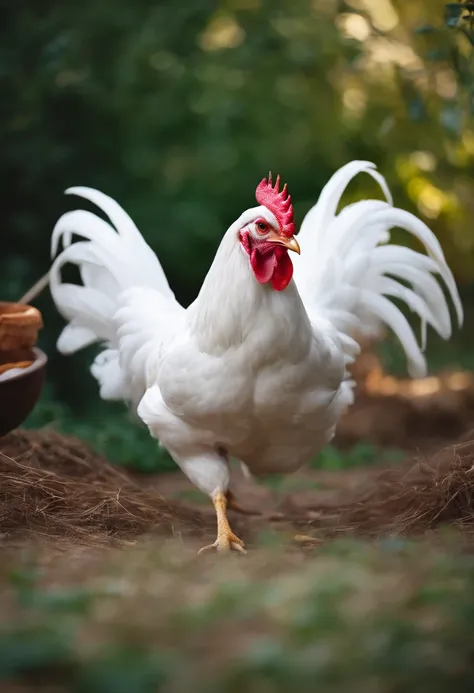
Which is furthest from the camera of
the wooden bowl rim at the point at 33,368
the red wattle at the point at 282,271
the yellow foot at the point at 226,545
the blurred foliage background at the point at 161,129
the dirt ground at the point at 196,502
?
the blurred foliage background at the point at 161,129

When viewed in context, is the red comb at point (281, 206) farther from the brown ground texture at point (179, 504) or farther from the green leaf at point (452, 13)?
the brown ground texture at point (179, 504)

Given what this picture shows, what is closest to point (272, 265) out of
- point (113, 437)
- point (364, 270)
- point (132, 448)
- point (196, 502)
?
point (364, 270)

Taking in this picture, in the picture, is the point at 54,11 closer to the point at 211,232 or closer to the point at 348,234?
the point at 211,232

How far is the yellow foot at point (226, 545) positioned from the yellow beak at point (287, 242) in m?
1.41

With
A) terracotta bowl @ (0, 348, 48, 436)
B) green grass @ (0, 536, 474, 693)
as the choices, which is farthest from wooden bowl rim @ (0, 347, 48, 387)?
green grass @ (0, 536, 474, 693)

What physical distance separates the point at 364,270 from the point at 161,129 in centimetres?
430

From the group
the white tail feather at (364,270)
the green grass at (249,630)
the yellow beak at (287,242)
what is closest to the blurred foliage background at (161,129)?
the white tail feather at (364,270)

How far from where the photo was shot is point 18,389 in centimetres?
502

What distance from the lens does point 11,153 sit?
820cm

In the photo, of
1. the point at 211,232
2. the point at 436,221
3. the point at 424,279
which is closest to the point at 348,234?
the point at 424,279

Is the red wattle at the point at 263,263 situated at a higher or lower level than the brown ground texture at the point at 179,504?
higher

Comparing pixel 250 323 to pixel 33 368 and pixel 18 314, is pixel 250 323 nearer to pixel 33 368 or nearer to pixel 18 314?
pixel 33 368

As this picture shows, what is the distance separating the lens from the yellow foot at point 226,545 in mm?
4090

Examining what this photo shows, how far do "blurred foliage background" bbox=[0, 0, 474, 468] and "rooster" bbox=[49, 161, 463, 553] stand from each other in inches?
103
